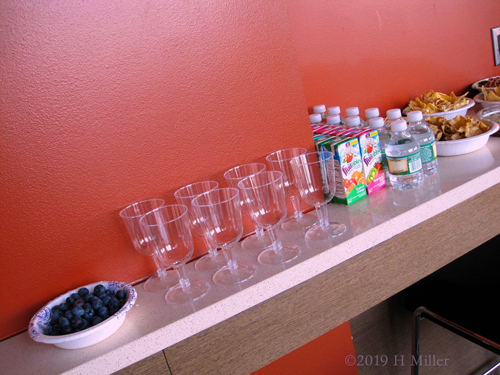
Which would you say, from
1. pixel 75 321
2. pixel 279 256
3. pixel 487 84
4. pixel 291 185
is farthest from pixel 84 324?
pixel 487 84

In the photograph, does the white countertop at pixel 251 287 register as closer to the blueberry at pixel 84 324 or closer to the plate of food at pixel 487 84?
the blueberry at pixel 84 324

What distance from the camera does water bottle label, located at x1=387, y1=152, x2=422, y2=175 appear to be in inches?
46.6

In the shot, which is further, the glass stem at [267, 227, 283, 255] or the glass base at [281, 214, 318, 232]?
the glass base at [281, 214, 318, 232]

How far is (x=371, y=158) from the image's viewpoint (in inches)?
47.9

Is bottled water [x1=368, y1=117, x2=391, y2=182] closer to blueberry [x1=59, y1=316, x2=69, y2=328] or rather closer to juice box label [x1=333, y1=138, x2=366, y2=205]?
juice box label [x1=333, y1=138, x2=366, y2=205]

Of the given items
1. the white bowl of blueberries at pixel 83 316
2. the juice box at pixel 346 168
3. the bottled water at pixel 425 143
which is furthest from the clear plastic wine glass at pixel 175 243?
the bottled water at pixel 425 143

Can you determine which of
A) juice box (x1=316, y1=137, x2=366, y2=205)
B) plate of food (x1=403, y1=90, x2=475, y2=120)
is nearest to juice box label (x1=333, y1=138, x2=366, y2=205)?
juice box (x1=316, y1=137, x2=366, y2=205)

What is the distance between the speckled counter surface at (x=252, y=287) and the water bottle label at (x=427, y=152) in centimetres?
6

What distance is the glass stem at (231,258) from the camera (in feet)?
3.30

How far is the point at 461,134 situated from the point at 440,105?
0.38 metres

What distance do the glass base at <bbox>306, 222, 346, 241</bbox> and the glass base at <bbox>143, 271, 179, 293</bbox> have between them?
1.21 feet

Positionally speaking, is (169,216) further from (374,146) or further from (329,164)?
(374,146)

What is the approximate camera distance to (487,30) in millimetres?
2098

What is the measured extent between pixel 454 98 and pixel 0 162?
168cm
